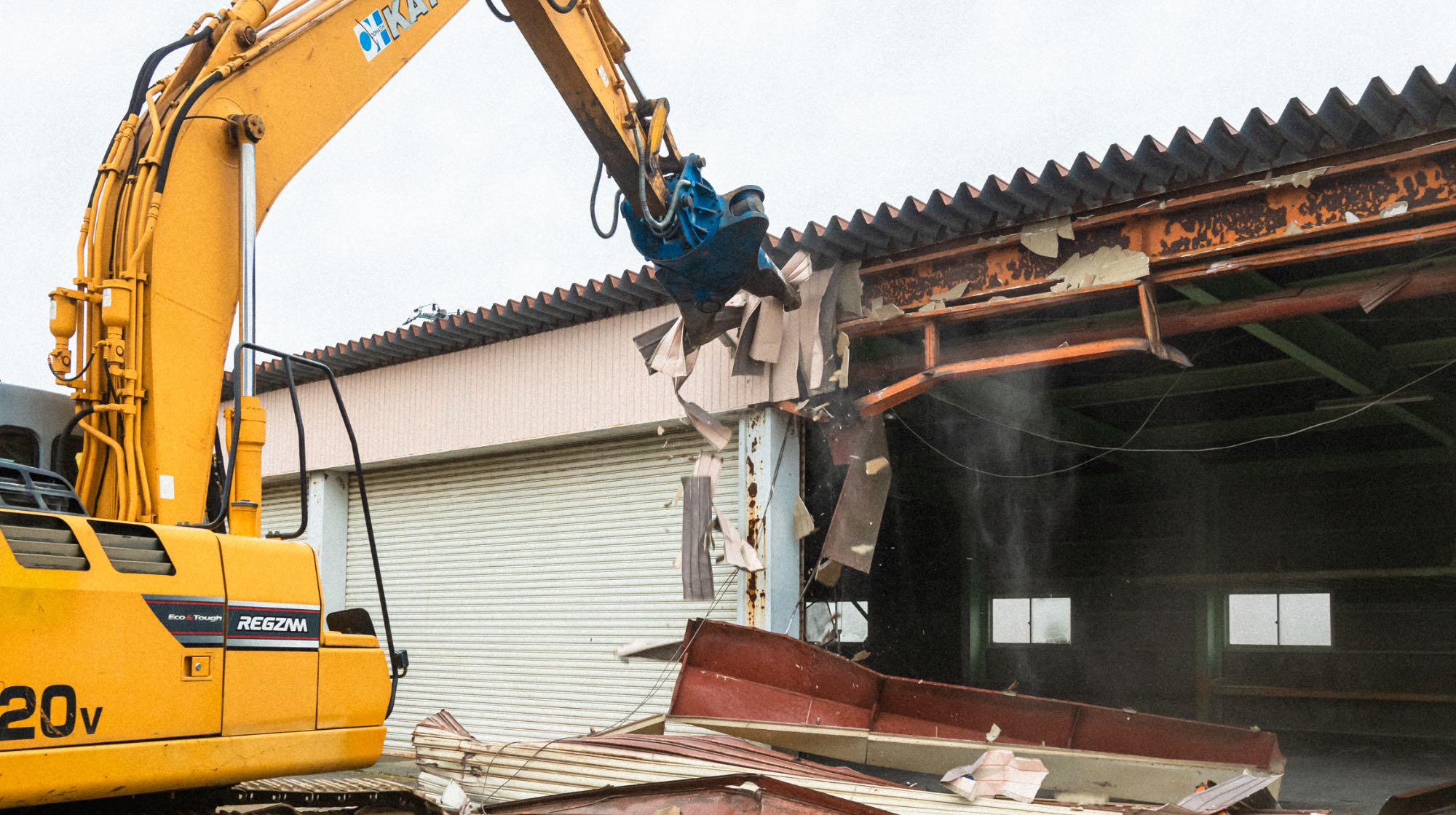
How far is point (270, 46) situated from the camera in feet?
17.9

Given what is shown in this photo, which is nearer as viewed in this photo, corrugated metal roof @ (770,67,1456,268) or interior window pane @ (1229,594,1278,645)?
corrugated metal roof @ (770,67,1456,268)

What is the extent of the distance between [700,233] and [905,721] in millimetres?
4016

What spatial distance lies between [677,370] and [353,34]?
4338mm

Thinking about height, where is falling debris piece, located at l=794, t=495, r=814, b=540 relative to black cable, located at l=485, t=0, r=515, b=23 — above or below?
below

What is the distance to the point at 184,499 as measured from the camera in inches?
191

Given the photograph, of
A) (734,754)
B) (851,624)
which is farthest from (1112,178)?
(851,624)

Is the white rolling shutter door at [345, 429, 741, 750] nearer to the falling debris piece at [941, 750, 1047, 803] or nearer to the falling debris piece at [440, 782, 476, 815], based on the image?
the falling debris piece at [440, 782, 476, 815]

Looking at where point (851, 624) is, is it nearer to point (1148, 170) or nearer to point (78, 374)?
point (1148, 170)

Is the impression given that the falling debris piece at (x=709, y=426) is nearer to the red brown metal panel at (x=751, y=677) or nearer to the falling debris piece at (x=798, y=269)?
the falling debris piece at (x=798, y=269)

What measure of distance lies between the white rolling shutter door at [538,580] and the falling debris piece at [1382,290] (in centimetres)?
500

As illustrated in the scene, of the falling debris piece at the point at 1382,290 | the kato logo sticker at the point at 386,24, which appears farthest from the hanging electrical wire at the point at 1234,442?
the kato logo sticker at the point at 386,24

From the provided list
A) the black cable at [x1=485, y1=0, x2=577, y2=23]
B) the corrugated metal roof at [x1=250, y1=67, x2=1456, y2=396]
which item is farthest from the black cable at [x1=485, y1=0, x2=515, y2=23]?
the corrugated metal roof at [x1=250, y1=67, x2=1456, y2=396]

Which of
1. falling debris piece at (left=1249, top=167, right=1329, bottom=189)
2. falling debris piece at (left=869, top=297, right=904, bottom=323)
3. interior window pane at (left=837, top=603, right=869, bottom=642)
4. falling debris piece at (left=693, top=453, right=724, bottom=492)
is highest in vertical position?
falling debris piece at (left=1249, top=167, right=1329, bottom=189)

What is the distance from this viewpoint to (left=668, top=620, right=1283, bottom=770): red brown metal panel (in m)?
8.32
